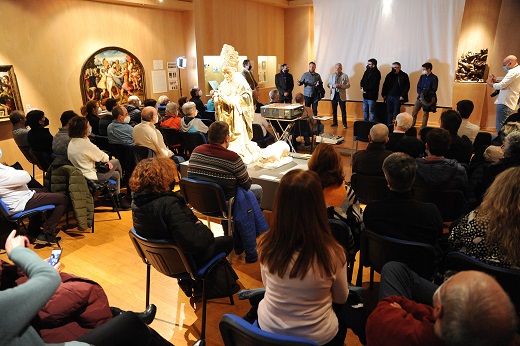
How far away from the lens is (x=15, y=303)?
131cm

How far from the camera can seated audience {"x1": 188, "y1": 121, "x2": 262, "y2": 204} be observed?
337 centimetres

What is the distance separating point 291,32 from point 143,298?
11.3 metres

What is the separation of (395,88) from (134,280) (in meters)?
8.15

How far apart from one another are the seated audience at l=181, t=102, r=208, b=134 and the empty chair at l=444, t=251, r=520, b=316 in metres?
4.40

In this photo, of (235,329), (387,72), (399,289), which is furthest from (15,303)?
(387,72)

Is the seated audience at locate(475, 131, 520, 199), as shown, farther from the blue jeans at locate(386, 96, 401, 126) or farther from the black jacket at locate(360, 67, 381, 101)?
the black jacket at locate(360, 67, 381, 101)

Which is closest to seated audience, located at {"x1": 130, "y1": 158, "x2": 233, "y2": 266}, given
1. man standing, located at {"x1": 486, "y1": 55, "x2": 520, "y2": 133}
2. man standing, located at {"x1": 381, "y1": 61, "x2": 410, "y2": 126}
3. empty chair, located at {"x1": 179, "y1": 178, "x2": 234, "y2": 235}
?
empty chair, located at {"x1": 179, "y1": 178, "x2": 234, "y2": 235}

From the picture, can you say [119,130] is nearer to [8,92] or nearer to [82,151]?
[82,151]

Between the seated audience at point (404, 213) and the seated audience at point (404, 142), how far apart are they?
1.96 meters

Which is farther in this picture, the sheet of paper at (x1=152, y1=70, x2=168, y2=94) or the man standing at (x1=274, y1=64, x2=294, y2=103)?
the man standing at (x1=274, y1=64, x2=294, y2=103)

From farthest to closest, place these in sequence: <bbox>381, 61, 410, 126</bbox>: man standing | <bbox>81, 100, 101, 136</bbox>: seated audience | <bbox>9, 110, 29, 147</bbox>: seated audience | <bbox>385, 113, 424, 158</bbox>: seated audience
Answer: <bbox>381, 61, 410, 126</bbox>: man standing
<bbox>81, 100, 101, 136</bbox>: seated audience
<bbox>9, 110, 29, 147</bbox>: seated audience
<bbox>385, 113, 424, 158</bbox>: seated audience

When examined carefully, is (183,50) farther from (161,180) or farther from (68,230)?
(161,180)

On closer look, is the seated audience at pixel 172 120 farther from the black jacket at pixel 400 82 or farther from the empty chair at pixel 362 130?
the black jacket at pixel 400 82

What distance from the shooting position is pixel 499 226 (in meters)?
1.93
